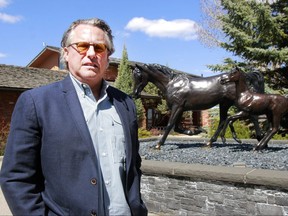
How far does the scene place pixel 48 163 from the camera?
174 centimetres

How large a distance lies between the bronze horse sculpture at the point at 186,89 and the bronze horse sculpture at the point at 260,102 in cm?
54

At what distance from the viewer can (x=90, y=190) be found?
1.72 meters

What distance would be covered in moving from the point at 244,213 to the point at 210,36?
21.5 meters

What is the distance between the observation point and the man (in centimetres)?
170

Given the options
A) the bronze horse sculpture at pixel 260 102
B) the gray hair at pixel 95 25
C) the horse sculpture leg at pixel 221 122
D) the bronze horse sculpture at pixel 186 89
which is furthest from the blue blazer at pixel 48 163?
the horse sculpture leg at pixel 221 122

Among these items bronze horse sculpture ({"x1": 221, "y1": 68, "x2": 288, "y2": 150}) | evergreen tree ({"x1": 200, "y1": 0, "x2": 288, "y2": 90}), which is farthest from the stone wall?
evergreen tree ({"x1": 200, "y1": 0, "x2": 288, "y2": 90})

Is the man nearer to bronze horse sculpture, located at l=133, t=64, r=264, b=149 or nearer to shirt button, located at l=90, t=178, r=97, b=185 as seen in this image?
shirt button, located at l=90, t=178, r=97, b=185

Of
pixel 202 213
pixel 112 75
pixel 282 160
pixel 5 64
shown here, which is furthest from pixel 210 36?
pixel 202 213

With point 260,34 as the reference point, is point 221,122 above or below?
below

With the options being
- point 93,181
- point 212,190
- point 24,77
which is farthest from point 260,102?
point 24,77

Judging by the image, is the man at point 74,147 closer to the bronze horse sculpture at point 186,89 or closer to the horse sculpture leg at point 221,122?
the bronze horse sculpture at point 186,89

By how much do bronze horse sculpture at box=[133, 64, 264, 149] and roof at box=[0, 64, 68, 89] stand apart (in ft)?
36.5

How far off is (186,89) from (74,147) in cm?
635

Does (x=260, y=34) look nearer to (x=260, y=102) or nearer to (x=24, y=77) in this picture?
(x=260, y=102)
